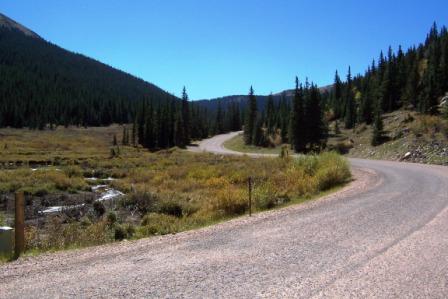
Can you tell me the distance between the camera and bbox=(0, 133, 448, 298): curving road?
5941 millimetres

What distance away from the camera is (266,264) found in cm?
713

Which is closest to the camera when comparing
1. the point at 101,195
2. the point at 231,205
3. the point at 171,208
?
the point at 231,205

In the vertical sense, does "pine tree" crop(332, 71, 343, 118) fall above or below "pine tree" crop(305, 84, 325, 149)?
above

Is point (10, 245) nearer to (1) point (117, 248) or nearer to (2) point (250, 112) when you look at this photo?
(1) point (117, 248)

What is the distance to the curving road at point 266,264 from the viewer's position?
594 centimetres

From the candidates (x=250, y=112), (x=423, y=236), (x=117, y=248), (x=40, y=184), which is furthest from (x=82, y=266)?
(x=250, y=112)

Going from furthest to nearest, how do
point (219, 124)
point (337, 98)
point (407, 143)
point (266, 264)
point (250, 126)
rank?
point (219, 124) → point (337, 98) → point (250, 126) → point (407, 143) → point (266, 264)

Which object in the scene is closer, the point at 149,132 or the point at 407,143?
the point at 407,143

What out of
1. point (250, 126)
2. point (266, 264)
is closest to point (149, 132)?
point (250, 126)

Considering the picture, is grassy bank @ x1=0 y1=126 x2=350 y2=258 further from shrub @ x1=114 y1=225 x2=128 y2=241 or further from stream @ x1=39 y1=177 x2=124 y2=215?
stream @ x1=39 y1=177 x2=124 y2=215

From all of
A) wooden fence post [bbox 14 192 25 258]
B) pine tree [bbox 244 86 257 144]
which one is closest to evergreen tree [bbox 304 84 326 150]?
pine tree [bbox 244 86 257 144]

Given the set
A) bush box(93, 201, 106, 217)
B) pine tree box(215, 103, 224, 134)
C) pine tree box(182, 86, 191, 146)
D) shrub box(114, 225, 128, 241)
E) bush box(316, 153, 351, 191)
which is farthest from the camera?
pine tree box(215, 103, 224, 134)

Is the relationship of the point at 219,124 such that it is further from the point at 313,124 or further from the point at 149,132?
the point at 313,124

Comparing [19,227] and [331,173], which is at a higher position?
[19,227]
